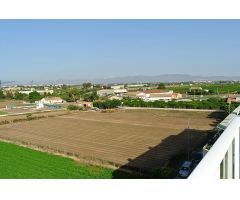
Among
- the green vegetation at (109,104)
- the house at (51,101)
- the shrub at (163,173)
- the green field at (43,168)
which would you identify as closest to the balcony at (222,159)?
the shrub at (163,173)

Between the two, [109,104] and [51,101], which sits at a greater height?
[109,104]

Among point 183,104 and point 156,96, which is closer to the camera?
point 183,104

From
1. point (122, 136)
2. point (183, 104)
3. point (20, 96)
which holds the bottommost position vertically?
point (122, 136)

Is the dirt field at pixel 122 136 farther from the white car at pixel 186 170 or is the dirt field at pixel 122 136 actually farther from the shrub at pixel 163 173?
the white car at pixel 186 170

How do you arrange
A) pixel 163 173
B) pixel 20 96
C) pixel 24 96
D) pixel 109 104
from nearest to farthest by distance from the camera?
pixel 163 173 < pixel 109 104 < pixel 24 96 < pixel 20 96

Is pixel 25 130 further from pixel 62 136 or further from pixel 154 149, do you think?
pixel 154 149

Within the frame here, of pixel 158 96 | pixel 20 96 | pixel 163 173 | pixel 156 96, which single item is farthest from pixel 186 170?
pixel 20 96

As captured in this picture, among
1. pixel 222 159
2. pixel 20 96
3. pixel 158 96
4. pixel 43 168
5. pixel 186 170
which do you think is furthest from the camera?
pixel 20 96

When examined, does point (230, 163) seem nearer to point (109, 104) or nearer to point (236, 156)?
point (236, 156)
